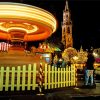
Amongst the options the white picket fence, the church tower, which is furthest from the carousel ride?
the church tower

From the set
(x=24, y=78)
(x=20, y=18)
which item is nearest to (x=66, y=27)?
(x=20, y=18)

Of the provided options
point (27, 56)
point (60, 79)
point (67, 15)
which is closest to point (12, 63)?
point (27, 56)

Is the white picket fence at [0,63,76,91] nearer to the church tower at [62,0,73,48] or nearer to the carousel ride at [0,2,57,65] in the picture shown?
the carousel ride at [0,2,57,65]

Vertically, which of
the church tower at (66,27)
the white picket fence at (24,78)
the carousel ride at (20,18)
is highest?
the church tower at (66,27)

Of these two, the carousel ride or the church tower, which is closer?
the carousel ride

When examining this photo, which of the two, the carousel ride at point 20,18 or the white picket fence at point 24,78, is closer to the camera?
the white picket fence at point 24,78

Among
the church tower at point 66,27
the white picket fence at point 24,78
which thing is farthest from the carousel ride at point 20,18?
the church tower at point 66,27

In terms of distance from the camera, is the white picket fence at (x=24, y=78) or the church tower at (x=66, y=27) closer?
the white picket fence at (x=24, y=78)

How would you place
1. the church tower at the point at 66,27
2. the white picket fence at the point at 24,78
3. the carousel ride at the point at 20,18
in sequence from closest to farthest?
the white picket fence at the point at 24,78 → the carousel ride at the point at 20,18 → the church tower at the point at 66,27

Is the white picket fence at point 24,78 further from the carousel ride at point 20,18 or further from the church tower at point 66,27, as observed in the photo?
the church tower at point 66,27

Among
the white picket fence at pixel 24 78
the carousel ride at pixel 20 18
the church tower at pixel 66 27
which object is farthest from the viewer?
the church tower at pixel 66 27

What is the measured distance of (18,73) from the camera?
8.52 m

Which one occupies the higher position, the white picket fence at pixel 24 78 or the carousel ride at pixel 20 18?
the carousel ride at pixel 20 18

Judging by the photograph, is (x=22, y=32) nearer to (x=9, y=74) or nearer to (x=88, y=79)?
(x=9, y=74)
